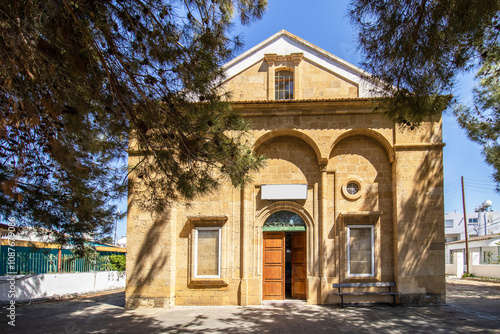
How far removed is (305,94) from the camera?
1290 cm

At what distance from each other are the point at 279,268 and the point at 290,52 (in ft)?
22.3

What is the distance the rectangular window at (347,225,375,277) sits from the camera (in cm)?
1168

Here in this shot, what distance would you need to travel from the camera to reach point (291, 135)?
40.9 feet

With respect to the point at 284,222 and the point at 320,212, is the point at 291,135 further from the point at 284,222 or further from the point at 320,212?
the point at 284,222

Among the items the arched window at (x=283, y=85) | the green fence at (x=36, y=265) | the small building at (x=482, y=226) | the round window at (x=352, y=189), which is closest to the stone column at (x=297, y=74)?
the arched window at (x=283, y=85)

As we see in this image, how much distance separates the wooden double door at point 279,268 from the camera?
1208 centimetres

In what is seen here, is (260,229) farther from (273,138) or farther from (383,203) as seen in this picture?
(383,203)

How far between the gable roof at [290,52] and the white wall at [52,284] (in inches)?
367

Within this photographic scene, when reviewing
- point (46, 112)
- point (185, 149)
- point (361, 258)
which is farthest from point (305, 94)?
point (46, 112)

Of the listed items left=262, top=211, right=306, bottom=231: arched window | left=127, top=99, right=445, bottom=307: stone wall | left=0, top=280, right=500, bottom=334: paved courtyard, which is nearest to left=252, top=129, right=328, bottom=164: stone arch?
left=127, top=99, right=445, bottom=307: stone wall

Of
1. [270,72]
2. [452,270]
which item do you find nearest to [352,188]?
[270,72]

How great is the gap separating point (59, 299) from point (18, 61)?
12214 mm

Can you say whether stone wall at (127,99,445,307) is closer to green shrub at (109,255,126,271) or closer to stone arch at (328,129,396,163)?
stone arch at (328,129,396,163)

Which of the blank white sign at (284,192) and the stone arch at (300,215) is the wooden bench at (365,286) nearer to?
the stone arch at (300,215)
